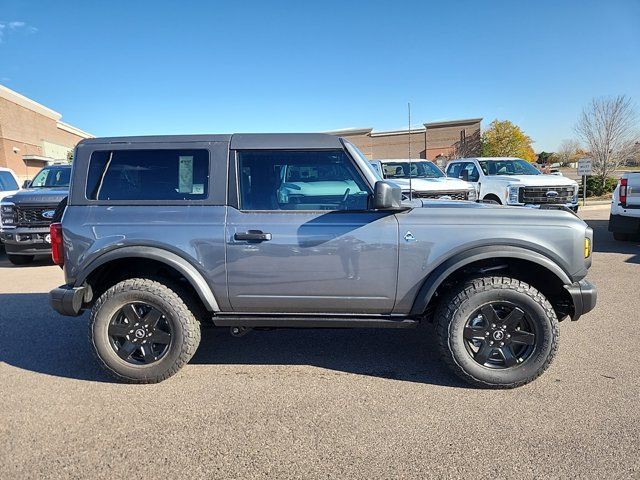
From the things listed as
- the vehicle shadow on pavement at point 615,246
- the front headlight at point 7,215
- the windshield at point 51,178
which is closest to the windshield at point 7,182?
the windshield at point 51,178

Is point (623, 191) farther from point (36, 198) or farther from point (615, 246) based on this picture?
point (36, 198)

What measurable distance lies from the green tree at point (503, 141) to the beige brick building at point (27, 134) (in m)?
40.7

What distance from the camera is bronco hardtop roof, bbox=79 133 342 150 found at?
131 inches

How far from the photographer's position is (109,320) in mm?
3320

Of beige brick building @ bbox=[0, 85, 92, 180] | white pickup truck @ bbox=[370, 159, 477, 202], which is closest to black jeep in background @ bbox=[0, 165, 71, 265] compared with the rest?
white pickup truck @ bbox=[370, 159, 477, 202]

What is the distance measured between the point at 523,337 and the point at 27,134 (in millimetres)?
47369

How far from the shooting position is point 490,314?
3.20 metres

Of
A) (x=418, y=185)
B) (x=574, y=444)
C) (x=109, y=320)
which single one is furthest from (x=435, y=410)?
(x=418, y=185)

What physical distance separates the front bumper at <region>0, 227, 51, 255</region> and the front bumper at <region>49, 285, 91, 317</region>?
5.24 metres

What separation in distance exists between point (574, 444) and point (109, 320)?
341cm

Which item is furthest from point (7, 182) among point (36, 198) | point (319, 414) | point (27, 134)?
Answer: point (27, 134)

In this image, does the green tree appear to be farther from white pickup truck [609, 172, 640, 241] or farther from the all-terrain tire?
the all-terrain tire

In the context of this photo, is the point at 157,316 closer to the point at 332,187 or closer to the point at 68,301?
the point at 68,301

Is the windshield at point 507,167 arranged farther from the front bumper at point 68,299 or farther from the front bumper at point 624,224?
the front bumper at point 68,299
